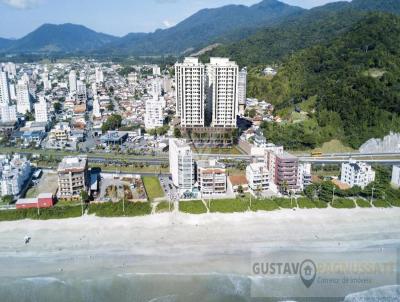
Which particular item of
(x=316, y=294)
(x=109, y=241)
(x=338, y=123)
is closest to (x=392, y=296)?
(x=316, y=294)

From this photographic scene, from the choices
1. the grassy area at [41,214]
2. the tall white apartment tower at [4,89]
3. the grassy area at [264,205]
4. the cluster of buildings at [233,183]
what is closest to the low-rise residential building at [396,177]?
the cluster of buildings at [233,183]

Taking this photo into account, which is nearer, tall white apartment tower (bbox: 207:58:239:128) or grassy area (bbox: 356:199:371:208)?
grassy area (bbox: 356:199:371:208)

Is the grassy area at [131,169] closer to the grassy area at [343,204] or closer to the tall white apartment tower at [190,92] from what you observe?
A: the tall white apartment tower at [190,92]

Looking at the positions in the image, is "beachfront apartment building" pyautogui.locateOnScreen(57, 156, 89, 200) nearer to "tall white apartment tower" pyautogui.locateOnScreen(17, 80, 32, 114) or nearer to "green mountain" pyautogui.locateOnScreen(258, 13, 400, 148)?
"green mountain" pyautogui.locateOnScreen(258, 13, 400, 148)

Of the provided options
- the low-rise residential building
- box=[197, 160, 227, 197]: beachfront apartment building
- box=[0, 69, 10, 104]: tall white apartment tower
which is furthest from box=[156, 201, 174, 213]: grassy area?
box=[0, 69, 10, 104]: tall white apartment tower

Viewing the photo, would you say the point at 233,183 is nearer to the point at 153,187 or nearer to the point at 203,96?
the point at 153,187

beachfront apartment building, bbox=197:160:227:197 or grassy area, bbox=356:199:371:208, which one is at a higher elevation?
beachfront apartment building, bbox=197:160:227:197

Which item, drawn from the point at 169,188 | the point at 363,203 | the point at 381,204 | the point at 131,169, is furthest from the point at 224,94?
the point at 381,204

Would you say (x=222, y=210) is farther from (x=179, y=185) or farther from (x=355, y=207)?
(x=355, y=207)

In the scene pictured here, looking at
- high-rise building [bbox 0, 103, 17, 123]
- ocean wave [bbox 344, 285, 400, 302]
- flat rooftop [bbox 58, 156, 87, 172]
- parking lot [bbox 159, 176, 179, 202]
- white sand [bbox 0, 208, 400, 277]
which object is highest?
high-rise building [bbox 0, 103, 17, 123]
